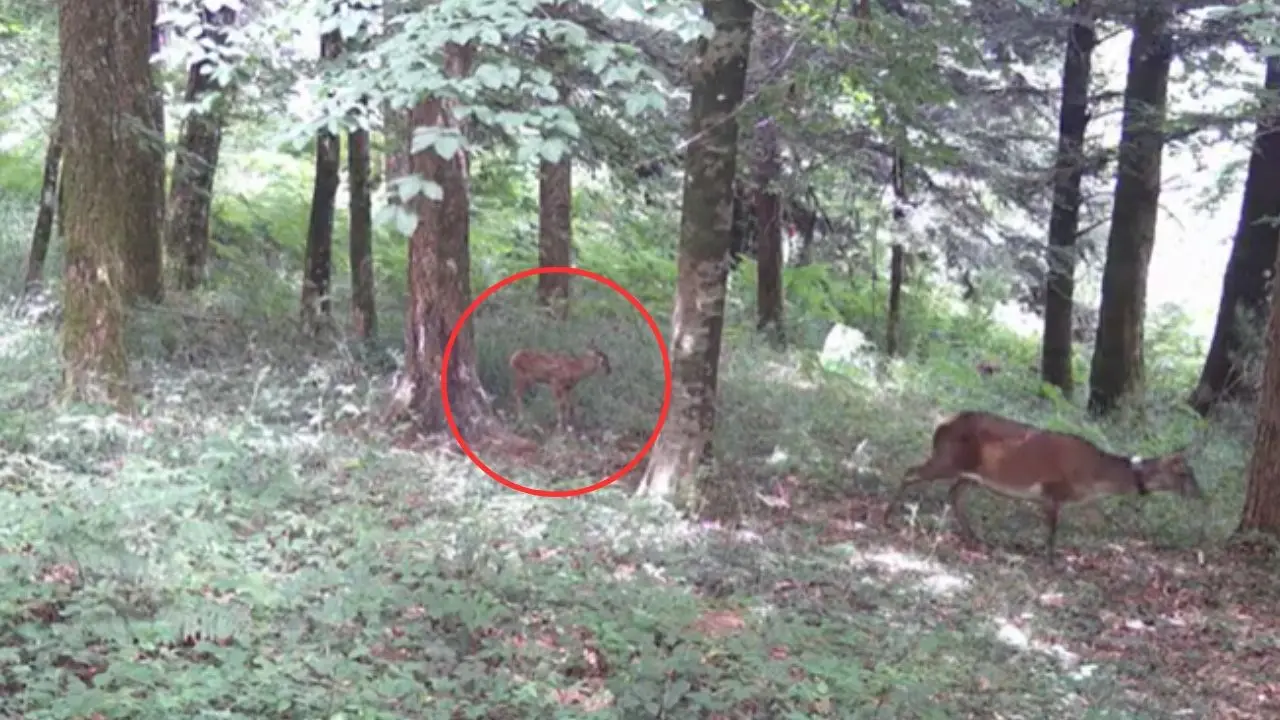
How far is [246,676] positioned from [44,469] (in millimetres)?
2936

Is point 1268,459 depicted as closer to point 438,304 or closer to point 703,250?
point 703,250

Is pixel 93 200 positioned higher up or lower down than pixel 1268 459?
higher up

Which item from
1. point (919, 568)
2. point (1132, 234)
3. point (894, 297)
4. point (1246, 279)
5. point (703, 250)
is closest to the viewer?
point (919, 568)

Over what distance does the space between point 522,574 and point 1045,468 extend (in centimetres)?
439

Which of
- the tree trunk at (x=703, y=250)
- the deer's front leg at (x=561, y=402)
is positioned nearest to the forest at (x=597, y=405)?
the tree trunk at (x=703, y=250)

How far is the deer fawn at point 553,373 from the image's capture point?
32.6 ft

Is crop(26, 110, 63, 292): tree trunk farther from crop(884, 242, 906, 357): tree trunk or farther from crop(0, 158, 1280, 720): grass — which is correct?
crop(884, 242, 906, 357): tree trunk

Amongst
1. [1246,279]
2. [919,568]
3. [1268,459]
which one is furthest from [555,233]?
[1246,279]

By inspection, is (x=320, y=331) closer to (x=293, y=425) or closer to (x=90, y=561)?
(x=293, y=425)

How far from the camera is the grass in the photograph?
4766 mm

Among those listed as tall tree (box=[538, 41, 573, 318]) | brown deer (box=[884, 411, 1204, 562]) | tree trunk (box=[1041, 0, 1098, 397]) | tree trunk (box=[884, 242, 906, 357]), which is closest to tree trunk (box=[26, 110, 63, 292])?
tall tree (box=[538, 41, 573, 318])

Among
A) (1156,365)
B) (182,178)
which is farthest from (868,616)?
(1156,365)

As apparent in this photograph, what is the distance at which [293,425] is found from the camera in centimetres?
859

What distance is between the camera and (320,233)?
449 inches
